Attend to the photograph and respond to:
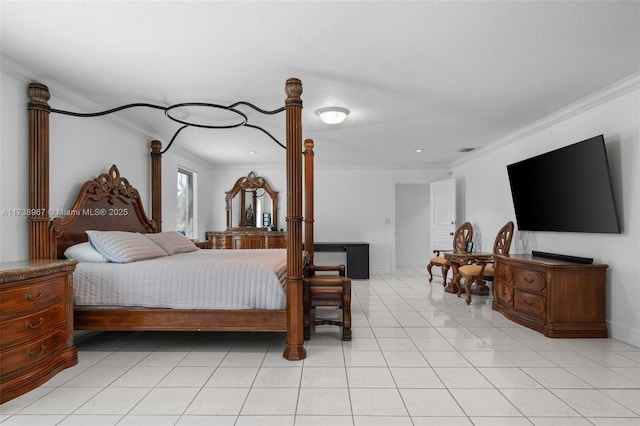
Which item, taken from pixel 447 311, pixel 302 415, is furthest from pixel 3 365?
pixel 447 311

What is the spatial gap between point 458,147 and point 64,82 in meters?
5.32

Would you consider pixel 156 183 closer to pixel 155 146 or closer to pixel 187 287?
pixel 155 146

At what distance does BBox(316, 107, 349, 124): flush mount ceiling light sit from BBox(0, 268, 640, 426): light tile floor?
2256mm

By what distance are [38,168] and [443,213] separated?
20.7 ft

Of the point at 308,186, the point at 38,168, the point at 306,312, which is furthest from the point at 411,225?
the point at 38,168

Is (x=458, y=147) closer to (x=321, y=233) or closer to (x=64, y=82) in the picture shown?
(x=321, y=233)

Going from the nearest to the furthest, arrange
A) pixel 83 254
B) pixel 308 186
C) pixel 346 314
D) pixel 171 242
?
pixel 83 254 < pixel 346 314 < pixel 171 242 < pixel 308 186

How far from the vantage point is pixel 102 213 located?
3.81 meters

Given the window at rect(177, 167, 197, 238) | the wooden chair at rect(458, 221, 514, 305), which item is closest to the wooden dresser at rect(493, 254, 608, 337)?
the wooden chair at rect(458, 221, 514, 305)

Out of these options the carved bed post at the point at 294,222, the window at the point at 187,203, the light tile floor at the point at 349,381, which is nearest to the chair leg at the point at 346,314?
the light tile floor at the point at 349,381

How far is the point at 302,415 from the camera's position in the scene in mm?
2014

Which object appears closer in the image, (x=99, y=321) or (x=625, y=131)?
(x=99, y=321)

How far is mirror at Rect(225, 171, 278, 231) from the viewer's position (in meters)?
7.37

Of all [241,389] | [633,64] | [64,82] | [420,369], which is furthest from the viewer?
[64,82]
